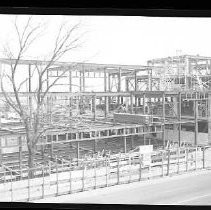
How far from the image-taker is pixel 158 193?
363 centimetres

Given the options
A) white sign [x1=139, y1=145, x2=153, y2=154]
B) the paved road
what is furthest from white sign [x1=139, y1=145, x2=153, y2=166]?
the paved road

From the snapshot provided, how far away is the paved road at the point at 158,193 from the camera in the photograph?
329cm

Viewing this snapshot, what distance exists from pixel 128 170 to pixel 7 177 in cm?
154

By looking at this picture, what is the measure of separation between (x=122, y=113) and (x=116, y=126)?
0.26 metres

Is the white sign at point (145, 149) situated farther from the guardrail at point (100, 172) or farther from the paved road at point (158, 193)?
the paved road at point (158, 193)

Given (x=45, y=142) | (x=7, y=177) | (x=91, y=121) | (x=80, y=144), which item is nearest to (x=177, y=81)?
(x=91, y=121)

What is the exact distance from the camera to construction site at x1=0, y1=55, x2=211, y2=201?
168 inches

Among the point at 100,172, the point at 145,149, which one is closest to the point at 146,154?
the point at 145,149

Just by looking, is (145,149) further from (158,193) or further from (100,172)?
(158,193)

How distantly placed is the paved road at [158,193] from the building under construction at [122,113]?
0.62 meters

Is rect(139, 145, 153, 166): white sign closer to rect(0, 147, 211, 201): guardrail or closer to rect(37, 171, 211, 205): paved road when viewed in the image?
rect(0, 147, 211, 201): guardrail

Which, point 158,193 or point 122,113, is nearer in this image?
point 158,193

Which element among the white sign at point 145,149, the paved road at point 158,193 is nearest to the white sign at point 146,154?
the white sign at point 145,149

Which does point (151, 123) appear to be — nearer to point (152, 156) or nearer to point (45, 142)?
point (152, 156)
